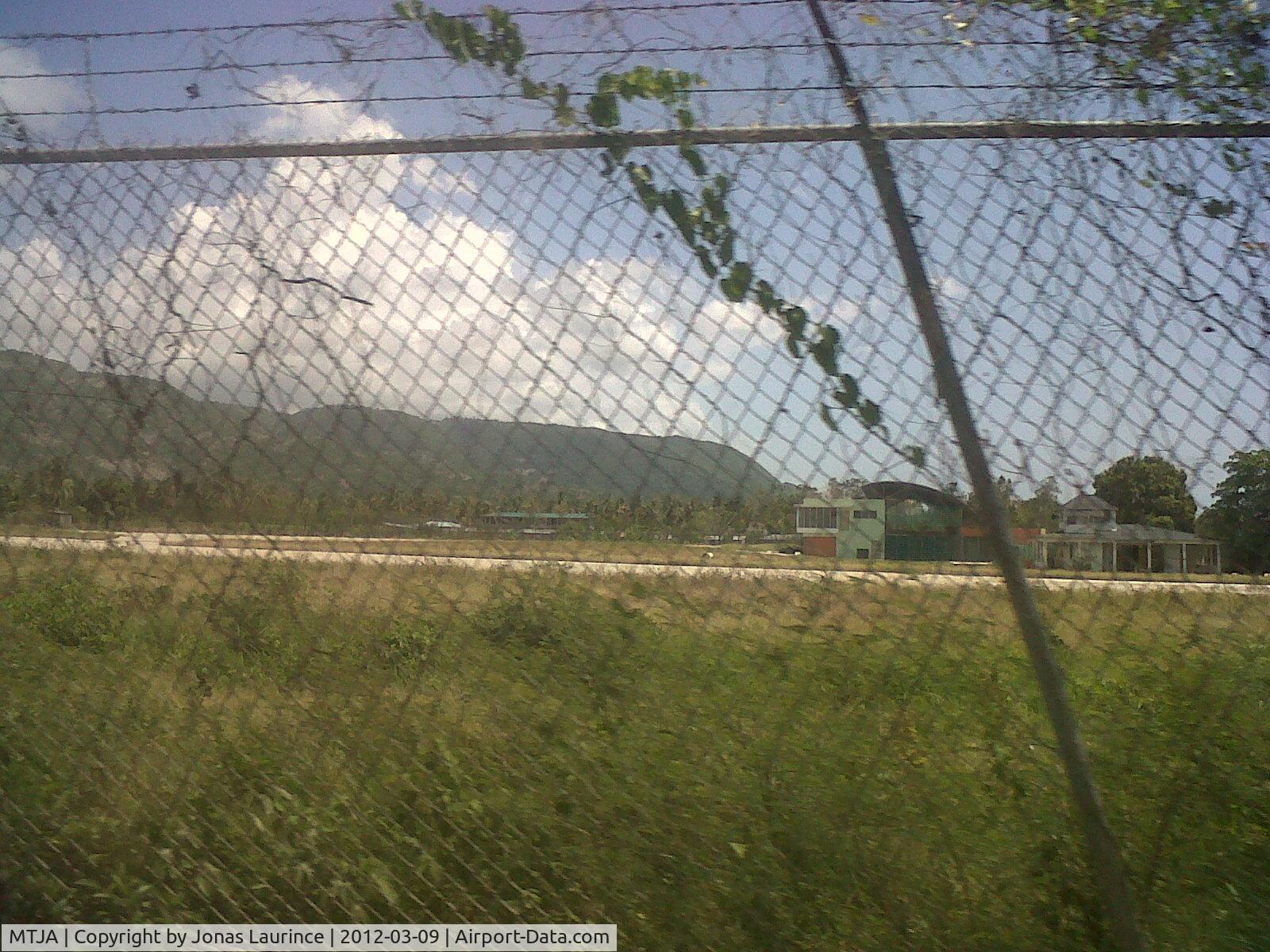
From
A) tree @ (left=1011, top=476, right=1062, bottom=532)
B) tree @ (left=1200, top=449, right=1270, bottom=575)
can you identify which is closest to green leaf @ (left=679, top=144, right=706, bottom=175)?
tree @ (left=1011, top=476, right=1062, bottom=532)

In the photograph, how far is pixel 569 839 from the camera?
6.86ft

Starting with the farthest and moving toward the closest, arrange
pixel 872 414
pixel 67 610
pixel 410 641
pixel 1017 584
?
pixel 67 610, pixel 410 641, pixel 872 414, pixel 1017 584

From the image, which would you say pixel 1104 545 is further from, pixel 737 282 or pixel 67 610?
pixel 67 610

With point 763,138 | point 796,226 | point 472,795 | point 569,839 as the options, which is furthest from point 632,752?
point 763,138

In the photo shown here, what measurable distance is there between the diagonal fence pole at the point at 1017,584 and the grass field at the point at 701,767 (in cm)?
7

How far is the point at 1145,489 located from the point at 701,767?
4.14 ft

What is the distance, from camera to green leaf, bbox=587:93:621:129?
2.15m

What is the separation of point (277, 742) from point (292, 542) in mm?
535

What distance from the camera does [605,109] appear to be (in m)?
2.15

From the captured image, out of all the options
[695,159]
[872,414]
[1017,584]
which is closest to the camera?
[1017,584]

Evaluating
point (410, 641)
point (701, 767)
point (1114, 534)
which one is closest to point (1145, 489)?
point (1114, 534)

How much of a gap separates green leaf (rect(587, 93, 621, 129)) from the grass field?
3.66 feet

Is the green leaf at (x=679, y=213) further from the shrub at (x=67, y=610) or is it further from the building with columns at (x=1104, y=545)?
the shrub at (x=67, y=610)

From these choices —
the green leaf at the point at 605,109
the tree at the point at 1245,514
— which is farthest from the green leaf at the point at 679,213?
the tree at the point at 1245,514
